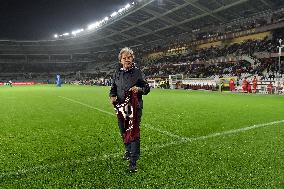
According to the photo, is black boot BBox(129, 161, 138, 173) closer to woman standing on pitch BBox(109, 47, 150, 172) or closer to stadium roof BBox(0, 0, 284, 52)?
woman standing on pitch BBox(109, 47, 150, 172)

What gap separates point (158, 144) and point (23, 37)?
95058mm

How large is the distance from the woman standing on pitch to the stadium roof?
41719 millimetres

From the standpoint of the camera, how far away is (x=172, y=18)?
5259 cm

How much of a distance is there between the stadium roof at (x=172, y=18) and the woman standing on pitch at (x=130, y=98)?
4172 cm

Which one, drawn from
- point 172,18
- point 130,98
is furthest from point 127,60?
point 172,18

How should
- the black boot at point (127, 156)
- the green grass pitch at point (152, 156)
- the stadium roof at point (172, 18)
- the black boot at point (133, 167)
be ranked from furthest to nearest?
the stadium roof at point (172, 18) < the black boot at point (127, 156) < the black boot at point (133, 167) < the green grass pitch at point (152, 156)

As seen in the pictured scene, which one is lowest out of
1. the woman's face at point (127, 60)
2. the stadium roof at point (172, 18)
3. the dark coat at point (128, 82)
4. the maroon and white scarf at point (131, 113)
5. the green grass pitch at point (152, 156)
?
the green grass pitch at point (152, 156)

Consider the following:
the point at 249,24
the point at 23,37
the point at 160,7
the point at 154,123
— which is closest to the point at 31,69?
the point at 23,37

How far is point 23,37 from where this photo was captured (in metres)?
89.1

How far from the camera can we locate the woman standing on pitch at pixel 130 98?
370 centimetres

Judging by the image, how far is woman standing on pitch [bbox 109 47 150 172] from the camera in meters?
3.70

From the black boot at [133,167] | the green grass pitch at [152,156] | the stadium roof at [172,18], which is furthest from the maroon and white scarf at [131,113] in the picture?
the stadium roof at [172,18]

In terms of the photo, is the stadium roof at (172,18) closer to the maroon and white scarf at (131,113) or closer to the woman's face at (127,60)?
A: the woman's face at (127,60)

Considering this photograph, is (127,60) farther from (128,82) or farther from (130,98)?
(130,98)
